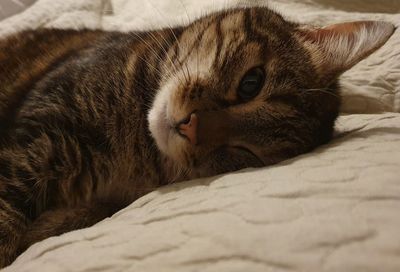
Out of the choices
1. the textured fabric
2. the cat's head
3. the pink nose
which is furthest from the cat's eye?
the textured fabric

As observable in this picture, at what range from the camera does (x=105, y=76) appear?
1.24m

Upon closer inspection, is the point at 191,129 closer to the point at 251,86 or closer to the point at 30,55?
the point at 251,86

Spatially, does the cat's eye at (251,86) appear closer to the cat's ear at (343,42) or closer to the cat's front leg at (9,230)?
the cat's ear at (343,42)

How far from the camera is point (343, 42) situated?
1.22 m

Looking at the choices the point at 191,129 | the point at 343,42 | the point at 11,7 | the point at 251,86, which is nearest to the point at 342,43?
the point at 343,42

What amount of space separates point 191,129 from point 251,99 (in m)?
0.19

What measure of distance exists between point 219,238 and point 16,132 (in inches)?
28.8

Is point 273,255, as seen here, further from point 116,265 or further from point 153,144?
point 153,144

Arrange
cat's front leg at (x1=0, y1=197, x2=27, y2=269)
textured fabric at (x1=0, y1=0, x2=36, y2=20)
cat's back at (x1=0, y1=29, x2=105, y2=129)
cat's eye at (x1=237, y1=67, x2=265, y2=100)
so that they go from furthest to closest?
textured fabric at (x1=0, y1=0, x2=36, y2=20) < cat's back at (x1=0, y1=29, x2=105, y2=129) < cat's eye at (x1=237, y1=67, x2=265, y2=100) < cat's front leg at (x1=0, y1=197, x2=27, y2=269)

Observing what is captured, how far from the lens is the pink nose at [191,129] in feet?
3.34

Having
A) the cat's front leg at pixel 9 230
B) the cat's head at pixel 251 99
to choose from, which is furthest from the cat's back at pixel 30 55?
the cat's head at pixel 251 99

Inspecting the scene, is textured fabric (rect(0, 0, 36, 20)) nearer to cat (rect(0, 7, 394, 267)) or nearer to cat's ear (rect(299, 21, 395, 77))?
cat (rect(0, 7, 394, 267))

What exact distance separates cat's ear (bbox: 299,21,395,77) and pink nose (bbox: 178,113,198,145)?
1.34ft

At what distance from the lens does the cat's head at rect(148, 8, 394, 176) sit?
106cm
